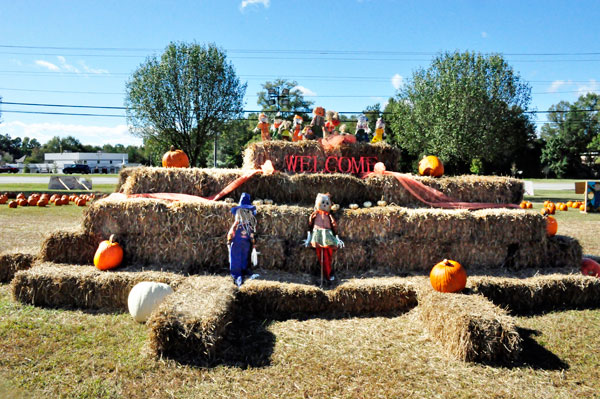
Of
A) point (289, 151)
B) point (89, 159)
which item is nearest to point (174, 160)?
point (289, 151)

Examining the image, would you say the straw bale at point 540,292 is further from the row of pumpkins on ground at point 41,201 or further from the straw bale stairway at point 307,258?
the row of pumpkins on ground at point 41,201

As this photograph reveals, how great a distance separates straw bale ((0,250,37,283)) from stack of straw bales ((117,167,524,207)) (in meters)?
1.79

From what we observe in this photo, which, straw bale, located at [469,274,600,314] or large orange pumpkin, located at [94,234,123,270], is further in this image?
large orange pumpkin, located at [94,234,123,270]

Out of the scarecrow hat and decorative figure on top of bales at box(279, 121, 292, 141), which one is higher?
decorative figure on top of bales at box(279, 121, 292, 141)

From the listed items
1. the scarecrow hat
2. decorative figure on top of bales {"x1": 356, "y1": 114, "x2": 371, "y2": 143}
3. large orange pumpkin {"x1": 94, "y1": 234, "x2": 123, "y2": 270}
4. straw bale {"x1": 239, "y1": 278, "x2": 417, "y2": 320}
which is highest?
decorative figure on top of bales {"x1": 356, "y1": 114, "x2": 371, "y2": 143}

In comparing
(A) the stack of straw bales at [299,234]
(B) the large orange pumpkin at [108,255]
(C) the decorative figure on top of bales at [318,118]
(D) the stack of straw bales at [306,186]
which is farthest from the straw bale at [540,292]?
(B) the large orange pumpkin at [108,255]

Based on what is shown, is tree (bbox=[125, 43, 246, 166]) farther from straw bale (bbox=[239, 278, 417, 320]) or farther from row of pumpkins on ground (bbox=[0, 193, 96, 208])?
straw bale (bbox=[239, 278, 417, 320])

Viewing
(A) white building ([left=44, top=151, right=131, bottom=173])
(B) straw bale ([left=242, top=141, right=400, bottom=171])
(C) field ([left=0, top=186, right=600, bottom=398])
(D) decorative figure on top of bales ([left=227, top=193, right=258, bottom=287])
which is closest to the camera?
(C) field ([left=0, top=186, right=600, bottom=398])

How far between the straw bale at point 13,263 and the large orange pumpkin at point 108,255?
129 centimetres

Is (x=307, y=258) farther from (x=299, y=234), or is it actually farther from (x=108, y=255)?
(x=108, y=255)

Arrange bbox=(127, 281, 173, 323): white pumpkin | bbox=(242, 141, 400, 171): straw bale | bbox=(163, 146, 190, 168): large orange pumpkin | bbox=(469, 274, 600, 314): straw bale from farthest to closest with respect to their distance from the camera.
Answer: bbox=(163, 146, 190, 168): large orange pumpkin
bbox=(242, 141, 400, 171): straw bale
bbox=(469, 274, 600, 314): straw bale
bbox=(127, 281, 173, 323): white pumpkin

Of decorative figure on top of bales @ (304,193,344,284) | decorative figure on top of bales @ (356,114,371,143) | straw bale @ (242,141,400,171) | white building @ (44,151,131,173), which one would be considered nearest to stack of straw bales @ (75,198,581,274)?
decorative figure on top of bales @ (304,193,344,284)

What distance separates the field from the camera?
3.25 m

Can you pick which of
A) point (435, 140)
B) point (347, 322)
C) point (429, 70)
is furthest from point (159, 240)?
point (429, 70)
